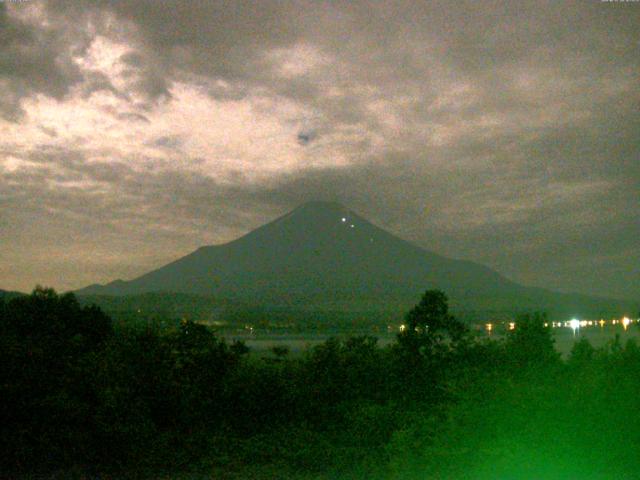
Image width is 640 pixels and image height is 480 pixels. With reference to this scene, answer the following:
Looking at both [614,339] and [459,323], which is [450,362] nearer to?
[459,323]

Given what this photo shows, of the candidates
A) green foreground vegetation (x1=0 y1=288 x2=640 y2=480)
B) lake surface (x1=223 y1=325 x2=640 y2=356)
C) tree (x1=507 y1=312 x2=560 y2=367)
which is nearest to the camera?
green foreground vegetation (x1=0 y1=288 x2=640 y2=480)

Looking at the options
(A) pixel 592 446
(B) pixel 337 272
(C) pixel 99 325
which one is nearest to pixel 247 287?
(B) pixel 337 272

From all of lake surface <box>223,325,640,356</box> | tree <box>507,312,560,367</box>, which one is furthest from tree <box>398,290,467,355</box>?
tree <box>507,312,560,367</box>

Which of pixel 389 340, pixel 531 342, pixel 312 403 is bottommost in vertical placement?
pixel 312 403

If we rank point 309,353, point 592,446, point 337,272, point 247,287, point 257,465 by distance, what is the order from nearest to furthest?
point 592,446
point 257,465
point 309,353
point 247,287
point 337,272

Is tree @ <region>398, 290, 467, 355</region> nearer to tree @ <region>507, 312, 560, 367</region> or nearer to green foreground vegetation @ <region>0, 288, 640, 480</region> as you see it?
green foreground vegetation @ <region>0, 288, 640, 480</region>

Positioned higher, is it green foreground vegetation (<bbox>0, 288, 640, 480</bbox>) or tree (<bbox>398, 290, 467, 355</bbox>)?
tree (<bbox>398, 290, 467, 355</bbox>)

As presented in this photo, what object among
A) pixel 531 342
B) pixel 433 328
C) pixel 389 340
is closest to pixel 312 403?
pixel 433 328

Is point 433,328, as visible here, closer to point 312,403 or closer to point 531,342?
point 531,342
